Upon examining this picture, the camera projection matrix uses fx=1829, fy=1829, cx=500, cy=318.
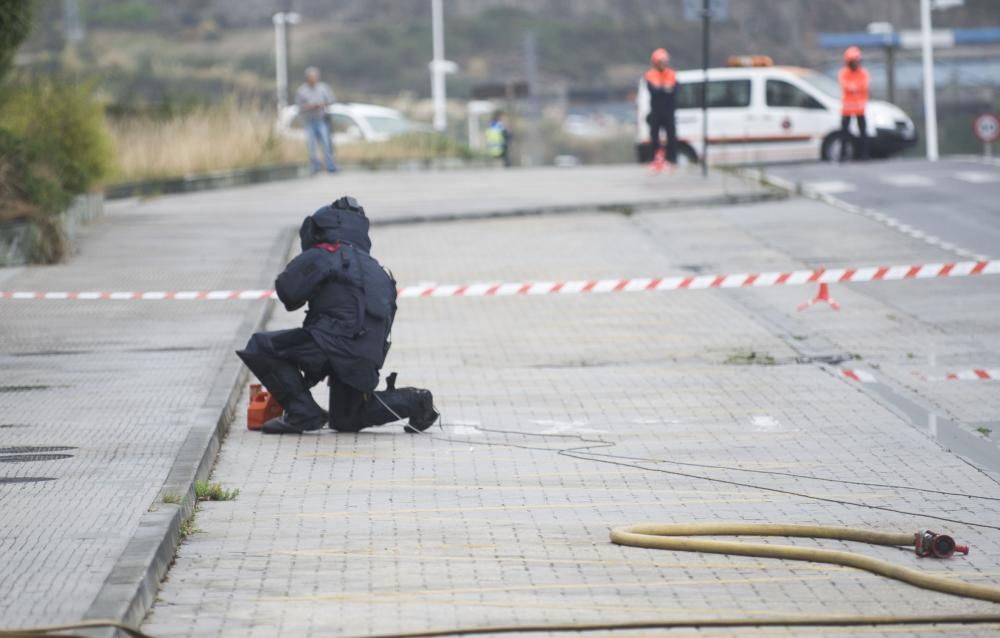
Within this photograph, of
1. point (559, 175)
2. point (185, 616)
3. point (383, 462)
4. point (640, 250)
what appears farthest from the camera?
point (559, 175)

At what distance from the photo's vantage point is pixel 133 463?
9.14m

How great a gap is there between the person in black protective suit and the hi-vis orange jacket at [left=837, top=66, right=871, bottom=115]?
2184cm

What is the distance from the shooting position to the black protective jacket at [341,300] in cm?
1035

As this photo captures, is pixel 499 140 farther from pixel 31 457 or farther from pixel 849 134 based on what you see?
pixel 31 457

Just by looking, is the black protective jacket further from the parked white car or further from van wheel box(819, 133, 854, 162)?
the parked white car

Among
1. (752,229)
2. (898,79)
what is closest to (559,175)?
(752,229)

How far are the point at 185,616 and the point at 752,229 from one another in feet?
55.0

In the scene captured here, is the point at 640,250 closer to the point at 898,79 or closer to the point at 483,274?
the point at 483,274

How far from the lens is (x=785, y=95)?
34344 mm

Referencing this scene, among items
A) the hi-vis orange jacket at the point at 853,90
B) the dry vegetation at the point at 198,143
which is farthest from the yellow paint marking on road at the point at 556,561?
the hi-vis orange jacket at the point at 853,90

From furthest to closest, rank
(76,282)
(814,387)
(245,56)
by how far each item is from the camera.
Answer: (245,56) → (76,282) → (814,387)

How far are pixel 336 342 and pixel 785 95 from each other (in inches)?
991

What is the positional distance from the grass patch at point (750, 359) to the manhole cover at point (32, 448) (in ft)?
17.8

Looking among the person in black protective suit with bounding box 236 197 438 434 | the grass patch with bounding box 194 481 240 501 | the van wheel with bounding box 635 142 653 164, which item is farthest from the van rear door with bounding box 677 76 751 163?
the grass patch with bounding box 194 481 240 501
